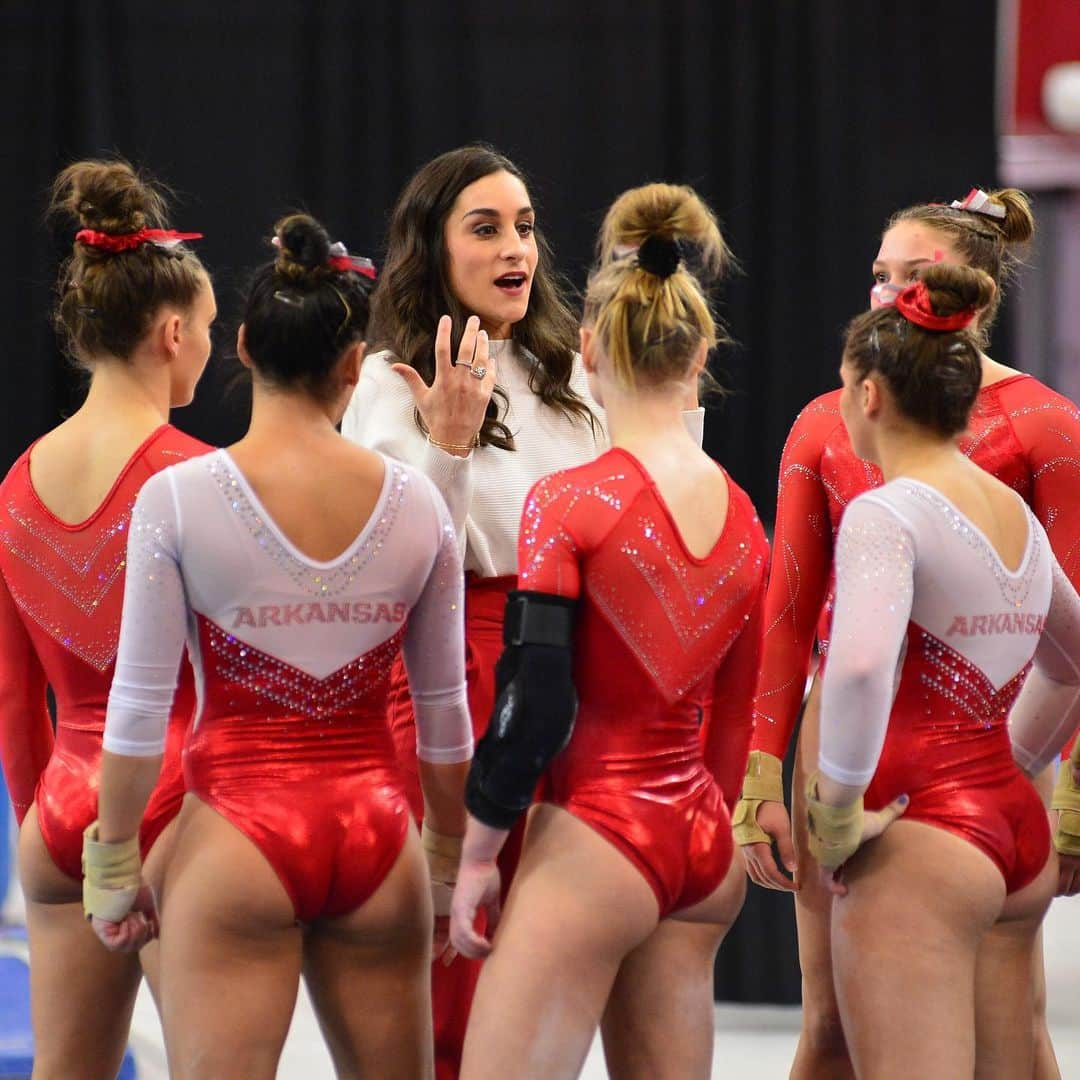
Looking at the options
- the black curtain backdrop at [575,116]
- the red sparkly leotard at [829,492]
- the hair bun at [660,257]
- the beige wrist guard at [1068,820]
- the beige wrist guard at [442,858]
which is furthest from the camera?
the black curtain backdrop at [575,116]

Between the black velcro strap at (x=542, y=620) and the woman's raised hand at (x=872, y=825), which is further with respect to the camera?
the woman's raised hand at (x=872, y=825)

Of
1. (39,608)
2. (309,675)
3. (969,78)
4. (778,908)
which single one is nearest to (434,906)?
(309,675)

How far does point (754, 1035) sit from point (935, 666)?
7.53 ft

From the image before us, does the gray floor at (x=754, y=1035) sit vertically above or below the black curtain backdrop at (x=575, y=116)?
below

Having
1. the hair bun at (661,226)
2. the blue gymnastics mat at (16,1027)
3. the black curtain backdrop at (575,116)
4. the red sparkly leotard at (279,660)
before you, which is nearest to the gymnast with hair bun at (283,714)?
the red sparkly leotard at (279,660)

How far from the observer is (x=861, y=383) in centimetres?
216

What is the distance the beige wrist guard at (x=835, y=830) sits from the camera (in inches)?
82.0

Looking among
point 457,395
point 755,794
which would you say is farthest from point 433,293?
point 755,794

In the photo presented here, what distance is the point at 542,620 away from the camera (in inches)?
77.6

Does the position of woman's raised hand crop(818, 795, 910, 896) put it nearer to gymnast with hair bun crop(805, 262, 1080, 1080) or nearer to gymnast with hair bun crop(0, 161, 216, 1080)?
gymnast with hair bun crop(805, 262, 1080, 1080)

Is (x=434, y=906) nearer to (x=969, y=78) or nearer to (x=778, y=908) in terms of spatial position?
(x=778, y=908)

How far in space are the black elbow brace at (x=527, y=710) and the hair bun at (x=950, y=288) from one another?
0.61 m

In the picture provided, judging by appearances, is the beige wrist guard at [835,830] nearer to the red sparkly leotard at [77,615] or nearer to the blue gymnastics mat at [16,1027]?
the red sparkly leotard at [77,615]

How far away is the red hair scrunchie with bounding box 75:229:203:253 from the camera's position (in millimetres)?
2312
